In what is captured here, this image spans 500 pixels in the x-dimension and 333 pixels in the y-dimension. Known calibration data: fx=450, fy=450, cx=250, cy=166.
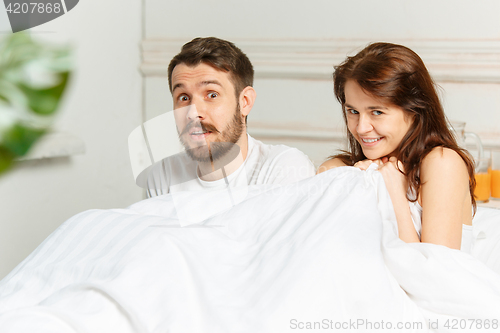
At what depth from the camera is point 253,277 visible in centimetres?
73

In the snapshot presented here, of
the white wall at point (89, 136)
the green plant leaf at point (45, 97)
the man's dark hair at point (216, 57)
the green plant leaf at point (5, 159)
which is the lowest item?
the white wall at point (89, 136)

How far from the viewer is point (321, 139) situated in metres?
1.98

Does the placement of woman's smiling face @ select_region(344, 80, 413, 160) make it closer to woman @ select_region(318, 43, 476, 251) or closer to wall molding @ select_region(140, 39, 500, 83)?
woman @ select_region(318, 43, 476, 251)

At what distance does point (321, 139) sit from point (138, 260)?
1.40m

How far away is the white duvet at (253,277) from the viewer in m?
0.64

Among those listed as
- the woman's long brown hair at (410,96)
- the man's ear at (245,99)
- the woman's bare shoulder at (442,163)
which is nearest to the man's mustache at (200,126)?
the man's ear at (245,99)

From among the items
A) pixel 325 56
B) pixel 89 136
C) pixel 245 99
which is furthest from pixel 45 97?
pixel 89 136

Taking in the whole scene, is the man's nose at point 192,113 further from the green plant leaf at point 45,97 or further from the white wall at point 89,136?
the green plant leaf at point 45,97

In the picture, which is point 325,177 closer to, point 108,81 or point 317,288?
point 317,288

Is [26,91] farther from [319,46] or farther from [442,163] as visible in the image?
[319,46]

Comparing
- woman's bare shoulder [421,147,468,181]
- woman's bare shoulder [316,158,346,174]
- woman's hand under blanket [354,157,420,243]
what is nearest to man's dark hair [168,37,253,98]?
woman's bare shoulder [316,158,346,174]

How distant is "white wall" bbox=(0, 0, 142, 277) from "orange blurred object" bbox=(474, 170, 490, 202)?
145 cm

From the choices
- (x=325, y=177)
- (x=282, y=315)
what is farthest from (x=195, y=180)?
(x=282, y=315)

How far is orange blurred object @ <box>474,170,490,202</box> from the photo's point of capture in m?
1.50
